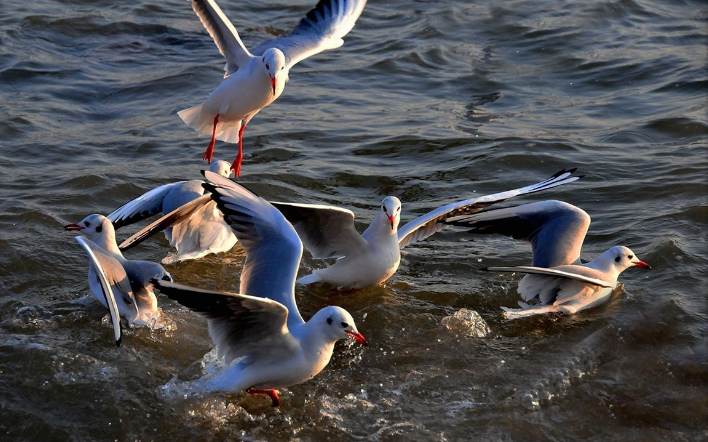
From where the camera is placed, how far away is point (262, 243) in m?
5.55

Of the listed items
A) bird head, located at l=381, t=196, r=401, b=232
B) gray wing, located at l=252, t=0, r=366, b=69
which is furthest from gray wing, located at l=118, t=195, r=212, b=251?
gray wing, located at l=252, t=0, r=366, b=69

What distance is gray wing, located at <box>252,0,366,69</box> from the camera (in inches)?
353

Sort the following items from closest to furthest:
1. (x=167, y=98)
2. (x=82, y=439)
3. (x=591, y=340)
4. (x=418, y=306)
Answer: (x=82, y=439) → (x=591, y=340) → (x=418, y=306) → (x=167, y=98)

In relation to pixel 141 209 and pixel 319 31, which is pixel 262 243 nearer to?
pixel 141 209

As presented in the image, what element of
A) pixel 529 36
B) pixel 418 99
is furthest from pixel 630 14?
pixel 418 99

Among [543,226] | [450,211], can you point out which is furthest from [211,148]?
[543,226]

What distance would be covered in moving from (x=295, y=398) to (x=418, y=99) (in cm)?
706

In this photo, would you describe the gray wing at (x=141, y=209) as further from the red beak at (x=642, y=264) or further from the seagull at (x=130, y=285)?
the red beak at (x=642, y=264)

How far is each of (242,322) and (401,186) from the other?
4.34 metres

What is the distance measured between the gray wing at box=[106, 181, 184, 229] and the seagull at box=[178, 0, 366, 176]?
139 centimetres

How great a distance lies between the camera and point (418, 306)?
6.66 meters

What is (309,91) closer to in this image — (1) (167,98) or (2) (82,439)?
(1) (167,98)

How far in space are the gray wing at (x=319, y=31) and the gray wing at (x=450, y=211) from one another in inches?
98.9

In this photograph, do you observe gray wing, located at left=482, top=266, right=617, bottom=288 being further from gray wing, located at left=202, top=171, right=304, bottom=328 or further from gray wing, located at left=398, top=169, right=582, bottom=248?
gray wing, located at left=202, top=171, right=304, bottom=328
